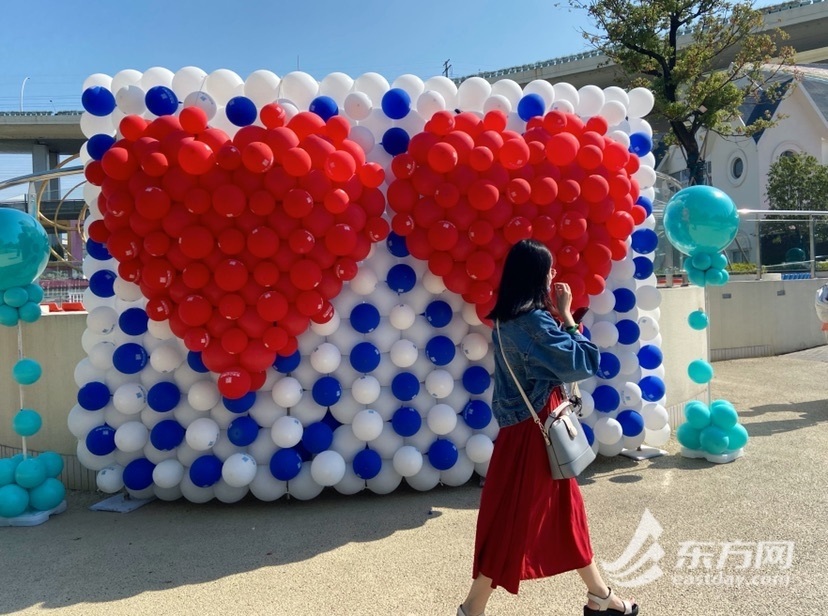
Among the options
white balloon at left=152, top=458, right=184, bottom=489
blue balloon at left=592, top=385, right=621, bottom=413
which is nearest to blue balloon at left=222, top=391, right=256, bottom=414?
white balloon at left=152, top=458, right=184, bottom=489

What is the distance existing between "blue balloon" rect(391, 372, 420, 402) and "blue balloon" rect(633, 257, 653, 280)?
7.01 ft

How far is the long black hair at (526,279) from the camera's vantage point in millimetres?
2553

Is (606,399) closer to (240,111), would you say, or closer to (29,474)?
(240,111)

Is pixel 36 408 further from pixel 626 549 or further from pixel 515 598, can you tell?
pixel 626 549

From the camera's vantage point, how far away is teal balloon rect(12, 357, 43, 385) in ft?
14.5

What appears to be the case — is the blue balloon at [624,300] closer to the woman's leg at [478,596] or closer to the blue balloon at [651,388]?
the blue balloon at [651,388]

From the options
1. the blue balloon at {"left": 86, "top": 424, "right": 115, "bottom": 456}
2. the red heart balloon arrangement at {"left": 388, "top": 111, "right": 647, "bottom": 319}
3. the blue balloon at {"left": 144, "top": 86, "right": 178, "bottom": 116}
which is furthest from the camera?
the blue balloon at {"left": 86, "top": 424, "right": 115, "bottom": 456}

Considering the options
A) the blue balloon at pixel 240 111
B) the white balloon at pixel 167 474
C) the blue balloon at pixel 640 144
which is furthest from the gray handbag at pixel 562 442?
the blue balloon at pixel 640 144

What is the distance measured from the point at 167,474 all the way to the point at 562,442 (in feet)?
9.62

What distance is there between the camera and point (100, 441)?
169 inches

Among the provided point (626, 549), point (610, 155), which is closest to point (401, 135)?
point (610, 155)

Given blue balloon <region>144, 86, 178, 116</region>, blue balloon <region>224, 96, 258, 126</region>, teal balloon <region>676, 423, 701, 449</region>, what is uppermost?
blue balloon <region>144, 86, 178, 116</region>

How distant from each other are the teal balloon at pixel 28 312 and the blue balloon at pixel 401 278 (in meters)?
2.64

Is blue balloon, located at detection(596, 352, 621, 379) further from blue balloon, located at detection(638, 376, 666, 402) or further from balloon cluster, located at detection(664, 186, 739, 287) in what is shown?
balloon cluster, located at detection(664, 186, 739, 287)
